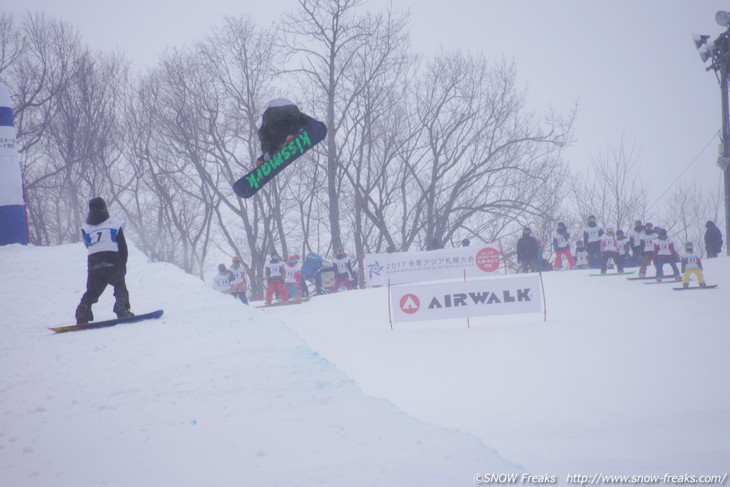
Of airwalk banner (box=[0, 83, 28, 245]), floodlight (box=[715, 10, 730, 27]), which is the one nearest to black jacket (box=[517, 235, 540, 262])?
floodlight (box=[715, 10, 730, 27])

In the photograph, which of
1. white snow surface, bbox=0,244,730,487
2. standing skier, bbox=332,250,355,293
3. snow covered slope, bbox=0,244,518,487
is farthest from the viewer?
standing skier, bbox=332,250,355,293

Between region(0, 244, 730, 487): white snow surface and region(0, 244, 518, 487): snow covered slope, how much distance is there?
2cm

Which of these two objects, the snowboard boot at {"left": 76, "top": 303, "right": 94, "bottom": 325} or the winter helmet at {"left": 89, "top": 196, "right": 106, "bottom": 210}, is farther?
the winter helmet at {"left": 89, "top": 196, "right": 106, "bottom": 210}

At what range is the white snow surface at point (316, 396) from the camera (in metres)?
3.76

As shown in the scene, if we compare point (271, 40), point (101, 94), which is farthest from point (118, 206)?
point (271, 40)

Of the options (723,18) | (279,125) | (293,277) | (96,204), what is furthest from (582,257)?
(279,125)

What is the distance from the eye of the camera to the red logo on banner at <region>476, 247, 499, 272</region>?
Result: 17.5m

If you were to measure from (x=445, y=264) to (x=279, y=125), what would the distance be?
1439cm

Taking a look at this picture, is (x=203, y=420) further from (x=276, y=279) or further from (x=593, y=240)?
(x=593, y=240)

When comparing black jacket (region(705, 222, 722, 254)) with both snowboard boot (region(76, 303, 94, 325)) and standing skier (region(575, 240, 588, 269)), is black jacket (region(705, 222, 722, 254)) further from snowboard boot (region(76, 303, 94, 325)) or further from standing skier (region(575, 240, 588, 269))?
snowboard boot (region(76, 303, 94, 325))

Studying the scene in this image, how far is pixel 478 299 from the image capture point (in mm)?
13008

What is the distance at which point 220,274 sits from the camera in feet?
67.6

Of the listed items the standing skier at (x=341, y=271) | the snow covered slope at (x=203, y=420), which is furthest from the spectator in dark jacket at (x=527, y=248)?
the snow covered slope at (x=203, y=420)

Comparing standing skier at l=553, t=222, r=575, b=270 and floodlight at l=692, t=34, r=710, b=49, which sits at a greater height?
floodlight at l=692, t=34, r=710, b=49
